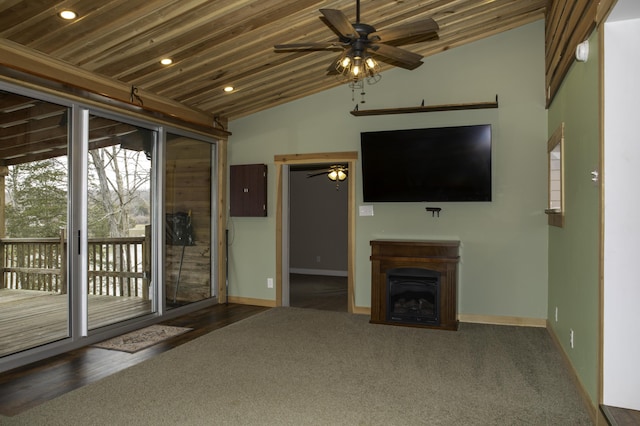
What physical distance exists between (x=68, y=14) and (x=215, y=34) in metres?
1.08

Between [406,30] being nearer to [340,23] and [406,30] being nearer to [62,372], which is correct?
[340,23]

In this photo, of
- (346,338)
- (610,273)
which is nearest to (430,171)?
(346,338)

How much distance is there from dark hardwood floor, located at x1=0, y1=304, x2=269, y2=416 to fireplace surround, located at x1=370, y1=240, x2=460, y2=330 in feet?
6.16

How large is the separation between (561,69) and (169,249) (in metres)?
4.28

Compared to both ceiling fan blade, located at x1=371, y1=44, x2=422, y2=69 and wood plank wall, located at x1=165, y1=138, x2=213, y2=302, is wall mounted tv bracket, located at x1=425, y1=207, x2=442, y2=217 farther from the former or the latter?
wood plank wall, located at x1=165, y1=138, x2=213, y2=302

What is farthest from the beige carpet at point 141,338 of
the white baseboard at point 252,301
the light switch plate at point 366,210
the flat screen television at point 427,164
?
the flat screen television at point 427,164

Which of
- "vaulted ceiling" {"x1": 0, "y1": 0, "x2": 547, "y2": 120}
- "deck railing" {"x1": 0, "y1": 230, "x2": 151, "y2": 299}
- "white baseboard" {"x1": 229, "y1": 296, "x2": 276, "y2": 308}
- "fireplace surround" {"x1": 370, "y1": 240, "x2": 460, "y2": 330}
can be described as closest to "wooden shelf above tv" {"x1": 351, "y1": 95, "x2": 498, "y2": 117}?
"vaulted ceiling" {"x1": 0, "y1": 0, "x2": 547, "y2": 120}

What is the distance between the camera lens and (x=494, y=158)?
4.96 meters

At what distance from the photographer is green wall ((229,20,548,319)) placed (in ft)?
15.9

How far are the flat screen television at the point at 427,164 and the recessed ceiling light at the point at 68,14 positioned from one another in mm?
3105

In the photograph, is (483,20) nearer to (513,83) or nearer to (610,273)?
(513,83)

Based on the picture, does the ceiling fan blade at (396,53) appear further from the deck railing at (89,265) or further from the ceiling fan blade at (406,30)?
the deck railing at (89,265)

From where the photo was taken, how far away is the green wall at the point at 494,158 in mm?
4844

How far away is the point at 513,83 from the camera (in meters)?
4.92
